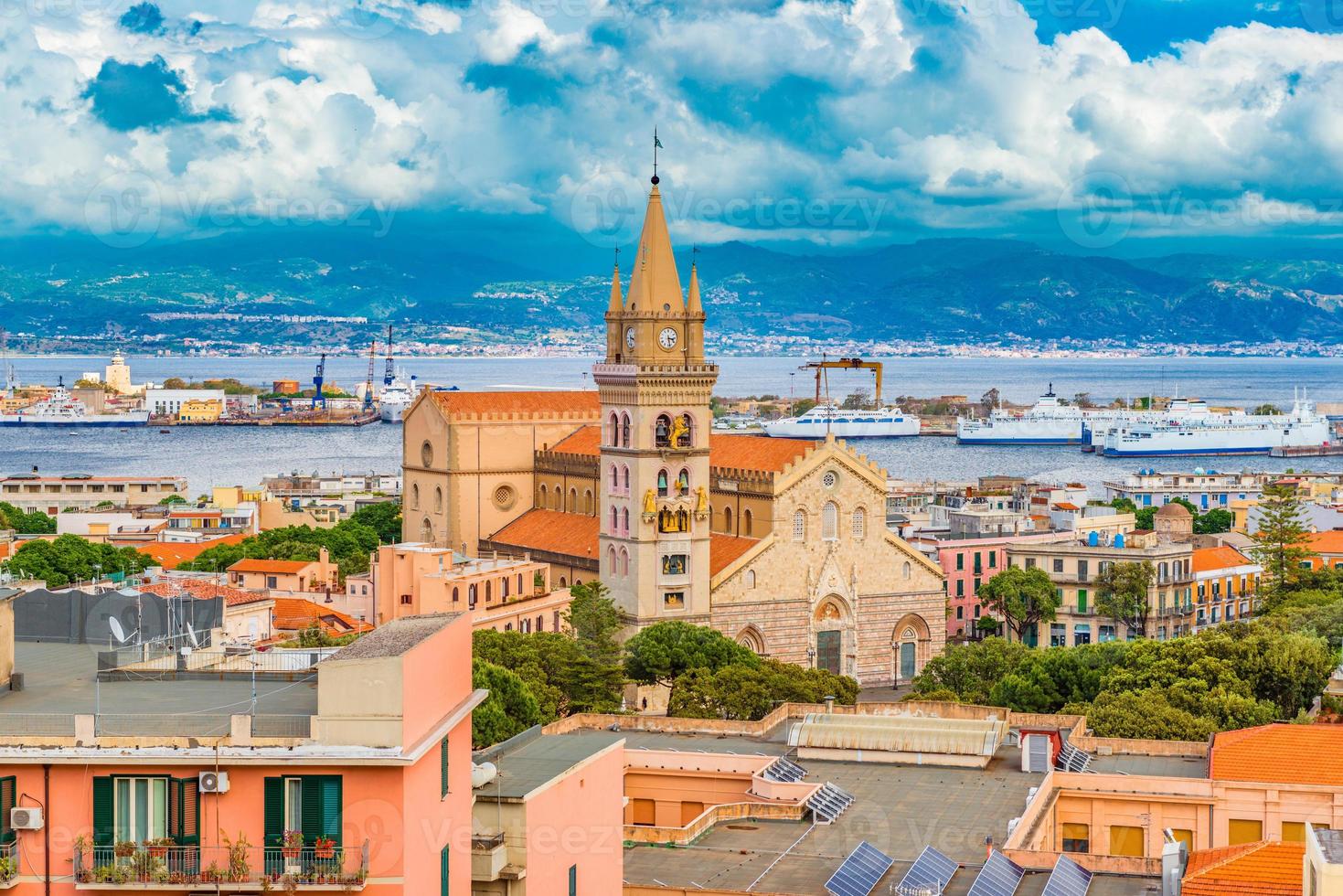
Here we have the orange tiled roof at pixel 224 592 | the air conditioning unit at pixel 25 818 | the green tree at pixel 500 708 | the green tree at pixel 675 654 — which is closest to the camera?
the air conditioning unit at pixel 25 818

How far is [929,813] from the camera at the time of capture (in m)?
28.4

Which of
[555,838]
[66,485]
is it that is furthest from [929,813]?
[66,485]

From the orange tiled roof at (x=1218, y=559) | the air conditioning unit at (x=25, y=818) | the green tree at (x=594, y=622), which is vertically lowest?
the green tree at (x=594, y=622)

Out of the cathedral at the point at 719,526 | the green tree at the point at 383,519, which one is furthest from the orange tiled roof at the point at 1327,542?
the green tree at the point at 383,519

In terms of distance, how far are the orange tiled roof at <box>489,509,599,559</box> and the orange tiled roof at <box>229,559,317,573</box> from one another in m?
6.27

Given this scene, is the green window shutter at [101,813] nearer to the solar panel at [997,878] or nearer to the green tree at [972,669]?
the solar panel at [997,878]

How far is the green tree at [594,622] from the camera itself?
168 ft

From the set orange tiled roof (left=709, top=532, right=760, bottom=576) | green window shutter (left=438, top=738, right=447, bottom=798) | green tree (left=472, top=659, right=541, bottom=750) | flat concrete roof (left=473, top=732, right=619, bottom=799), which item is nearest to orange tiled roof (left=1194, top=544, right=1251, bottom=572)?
orange tiled roof (left=709, top=532, right=760, bottom=576)

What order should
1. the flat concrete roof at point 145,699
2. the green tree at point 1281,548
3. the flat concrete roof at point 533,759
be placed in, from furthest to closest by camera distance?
the green tree at point 1281,548 → the flat concrete roof at point 533,759 → the flat concrete roof at point 145,699

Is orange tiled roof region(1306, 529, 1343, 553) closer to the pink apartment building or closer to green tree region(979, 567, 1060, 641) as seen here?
green tree region(979, 567, 1060, 641)

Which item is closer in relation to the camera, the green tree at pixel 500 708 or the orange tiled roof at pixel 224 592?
the green tree at pixel 500 708

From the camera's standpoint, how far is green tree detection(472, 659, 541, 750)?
3591 centimetres

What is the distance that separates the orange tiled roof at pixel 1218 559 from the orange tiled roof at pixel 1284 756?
40683mm

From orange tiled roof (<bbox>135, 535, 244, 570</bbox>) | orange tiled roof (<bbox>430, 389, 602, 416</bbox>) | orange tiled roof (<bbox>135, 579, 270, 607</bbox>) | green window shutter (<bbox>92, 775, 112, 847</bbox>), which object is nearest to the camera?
green window shutter (<bbox>92, 775, 112, 847</bbox>)
